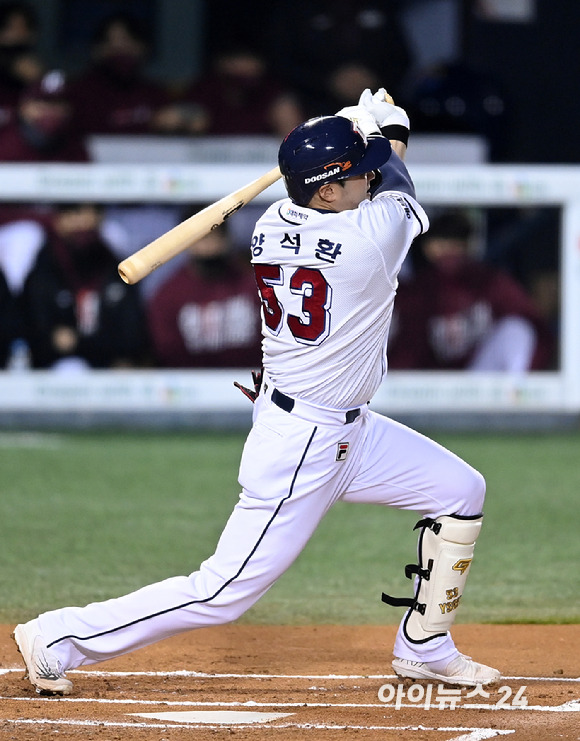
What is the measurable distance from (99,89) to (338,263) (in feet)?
24.0

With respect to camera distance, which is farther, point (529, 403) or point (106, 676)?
point (529, 403)

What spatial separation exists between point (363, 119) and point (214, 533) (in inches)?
106

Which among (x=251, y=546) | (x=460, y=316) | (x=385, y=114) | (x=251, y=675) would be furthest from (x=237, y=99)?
(x=251, y=546)

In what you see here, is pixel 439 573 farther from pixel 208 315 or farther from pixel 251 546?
pixel 208 315

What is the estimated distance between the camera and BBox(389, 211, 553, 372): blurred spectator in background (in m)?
8.79

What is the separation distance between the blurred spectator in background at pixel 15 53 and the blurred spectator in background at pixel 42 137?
3.07 ft

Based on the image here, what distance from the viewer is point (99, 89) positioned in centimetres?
1023

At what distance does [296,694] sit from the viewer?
3.65 m

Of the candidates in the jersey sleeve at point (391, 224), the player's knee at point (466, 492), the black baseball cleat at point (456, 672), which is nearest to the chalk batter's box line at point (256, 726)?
the black baseball cleat at point (456, 672)

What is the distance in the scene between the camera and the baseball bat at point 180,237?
11.5ft

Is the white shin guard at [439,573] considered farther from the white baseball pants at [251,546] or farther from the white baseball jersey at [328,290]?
the white baseball jersey at [328,290]

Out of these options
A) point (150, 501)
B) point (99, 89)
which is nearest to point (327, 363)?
point (150, 501)

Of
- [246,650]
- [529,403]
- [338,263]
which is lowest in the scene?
[529,403]

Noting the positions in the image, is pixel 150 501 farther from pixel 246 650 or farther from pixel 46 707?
pixel 46 707
